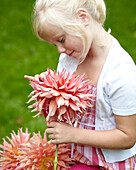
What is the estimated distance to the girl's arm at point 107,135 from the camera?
1.72 m

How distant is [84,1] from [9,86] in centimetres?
247

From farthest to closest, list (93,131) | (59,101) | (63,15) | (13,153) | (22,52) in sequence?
(22,52)
(13,153)
(93,131)
(63,15)
(59,101)

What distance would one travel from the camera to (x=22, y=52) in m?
4.75

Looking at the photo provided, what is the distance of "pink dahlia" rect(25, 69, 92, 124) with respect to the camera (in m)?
1.51

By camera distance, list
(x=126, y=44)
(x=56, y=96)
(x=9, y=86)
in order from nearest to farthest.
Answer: (x=56, y=96) → (x=9, y=86) → (x=126, y=44)

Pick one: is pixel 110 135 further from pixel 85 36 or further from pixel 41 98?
pixel 85 36

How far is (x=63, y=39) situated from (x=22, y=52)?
10.3 ft

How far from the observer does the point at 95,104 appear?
5.94ft

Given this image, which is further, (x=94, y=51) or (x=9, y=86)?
(x=9, y=86)

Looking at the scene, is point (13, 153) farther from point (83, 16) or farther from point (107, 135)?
point (83, 16)

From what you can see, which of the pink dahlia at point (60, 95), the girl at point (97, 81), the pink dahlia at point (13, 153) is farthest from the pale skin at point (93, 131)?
the pink dahlia at point (13, 153)

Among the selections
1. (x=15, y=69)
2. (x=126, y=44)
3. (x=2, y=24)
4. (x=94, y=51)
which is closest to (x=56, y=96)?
(x=94, y=51)

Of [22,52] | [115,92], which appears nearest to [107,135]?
[115,92]

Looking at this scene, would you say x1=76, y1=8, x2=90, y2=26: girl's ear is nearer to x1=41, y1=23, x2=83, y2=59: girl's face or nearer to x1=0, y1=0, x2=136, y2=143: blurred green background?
x1=41, y1=23, x2=83, y2=59: girl's face
